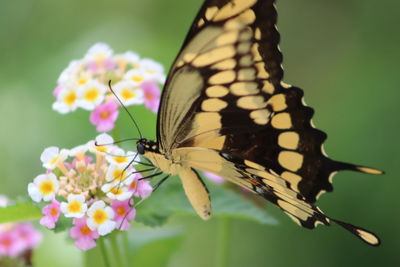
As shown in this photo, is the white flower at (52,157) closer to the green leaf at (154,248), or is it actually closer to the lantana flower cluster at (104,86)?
the lantana flower cluster at (104,86)

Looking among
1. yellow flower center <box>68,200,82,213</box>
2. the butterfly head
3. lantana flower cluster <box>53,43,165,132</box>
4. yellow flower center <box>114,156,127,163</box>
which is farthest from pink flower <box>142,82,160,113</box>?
yellow flower center <box>68,200,82,213</box>

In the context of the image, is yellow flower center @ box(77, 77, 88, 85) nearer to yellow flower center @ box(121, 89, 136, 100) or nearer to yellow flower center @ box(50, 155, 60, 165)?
yellow flower center @ box(121, 89, 136, 100)

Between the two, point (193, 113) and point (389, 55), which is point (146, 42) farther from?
point (193, 113)

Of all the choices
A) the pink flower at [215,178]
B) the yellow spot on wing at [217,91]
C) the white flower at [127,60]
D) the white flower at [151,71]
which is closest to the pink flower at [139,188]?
the yellow spot on wing at [217,91]

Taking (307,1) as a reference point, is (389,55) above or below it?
below

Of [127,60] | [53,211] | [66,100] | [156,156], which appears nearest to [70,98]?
[66,100]

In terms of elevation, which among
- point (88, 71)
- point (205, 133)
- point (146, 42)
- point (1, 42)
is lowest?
point (205, 133)

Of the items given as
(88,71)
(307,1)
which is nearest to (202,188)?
(88,71)
